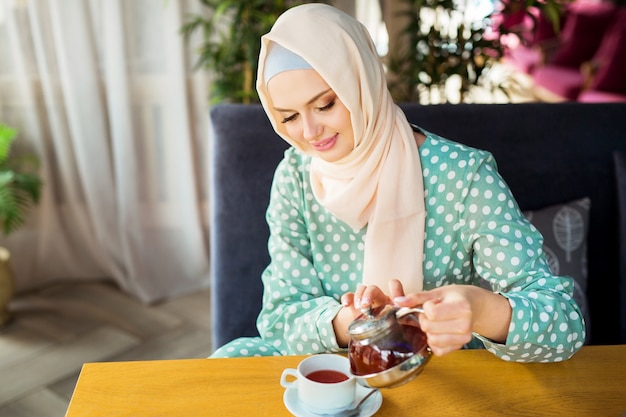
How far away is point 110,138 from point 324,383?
236 cm

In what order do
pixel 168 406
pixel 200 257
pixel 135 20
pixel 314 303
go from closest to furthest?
1. pixel 168 406
2. pixel 314 303
3. pixel 135 20
4. pixel 200 257

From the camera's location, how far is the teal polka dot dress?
112cm

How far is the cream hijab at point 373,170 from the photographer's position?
1269mm

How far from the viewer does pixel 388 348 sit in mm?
882

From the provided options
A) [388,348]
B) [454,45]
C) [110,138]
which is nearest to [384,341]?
[388,348]

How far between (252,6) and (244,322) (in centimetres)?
131

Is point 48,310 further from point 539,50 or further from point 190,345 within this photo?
point 539,50

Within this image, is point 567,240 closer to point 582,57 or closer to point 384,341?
point 384,341

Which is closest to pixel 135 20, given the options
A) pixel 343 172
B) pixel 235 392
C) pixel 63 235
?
pixel 63 235

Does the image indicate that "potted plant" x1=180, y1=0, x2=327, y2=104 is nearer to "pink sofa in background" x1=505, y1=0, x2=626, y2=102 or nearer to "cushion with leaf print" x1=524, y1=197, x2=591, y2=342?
"cushion with leaf print" x1=524, y1=197, x2=591, y2=342

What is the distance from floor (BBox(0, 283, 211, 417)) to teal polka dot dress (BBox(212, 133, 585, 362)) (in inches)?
48.6

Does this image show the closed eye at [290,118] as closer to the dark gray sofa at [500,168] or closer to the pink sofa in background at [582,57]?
Result: the dark gray sofa at [500,168]

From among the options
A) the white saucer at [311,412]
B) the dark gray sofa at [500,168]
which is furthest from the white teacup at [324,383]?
the dark gray sofa at [500,168]

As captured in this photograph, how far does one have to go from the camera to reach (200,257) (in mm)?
3189
